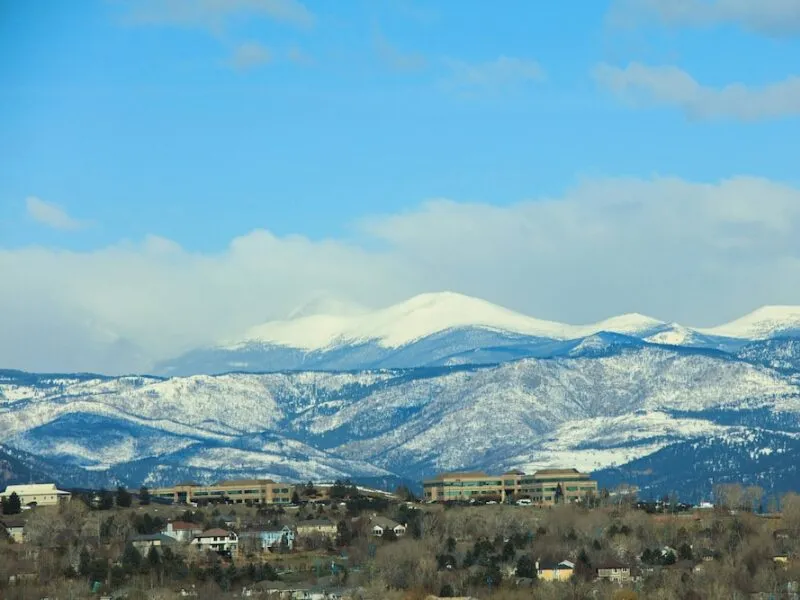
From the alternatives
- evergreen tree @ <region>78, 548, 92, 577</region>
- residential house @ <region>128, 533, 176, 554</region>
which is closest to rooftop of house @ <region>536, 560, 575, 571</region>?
residential house @ <region>128, 533, 176, 554</region>

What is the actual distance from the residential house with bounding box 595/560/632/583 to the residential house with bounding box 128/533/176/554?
122 feet

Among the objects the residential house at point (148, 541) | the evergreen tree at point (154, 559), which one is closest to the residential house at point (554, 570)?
the evergreen tree at point (154, 559)

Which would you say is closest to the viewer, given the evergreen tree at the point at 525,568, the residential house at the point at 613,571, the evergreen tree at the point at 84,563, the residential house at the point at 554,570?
the evergreen tree at the point at 84,563

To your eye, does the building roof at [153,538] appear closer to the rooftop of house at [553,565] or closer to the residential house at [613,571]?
the rooftop of house at [553,565]

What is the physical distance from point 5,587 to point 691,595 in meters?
48.0

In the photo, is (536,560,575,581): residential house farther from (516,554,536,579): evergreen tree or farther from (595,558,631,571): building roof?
(595,558,631,571): building roof


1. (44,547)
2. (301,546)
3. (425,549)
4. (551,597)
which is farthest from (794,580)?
(44,547)

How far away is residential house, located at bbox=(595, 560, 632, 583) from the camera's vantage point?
173 m

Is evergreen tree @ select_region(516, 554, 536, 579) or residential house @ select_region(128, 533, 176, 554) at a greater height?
residential house @ select_region(128, 533, 176, 554)

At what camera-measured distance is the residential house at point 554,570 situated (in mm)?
175625

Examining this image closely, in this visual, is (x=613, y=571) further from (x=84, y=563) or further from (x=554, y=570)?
(x=84, y=563)

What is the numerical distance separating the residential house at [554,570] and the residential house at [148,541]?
107 feet

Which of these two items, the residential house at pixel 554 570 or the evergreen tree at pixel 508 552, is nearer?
the residential house at pixel 554 570

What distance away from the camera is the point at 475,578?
168 m
